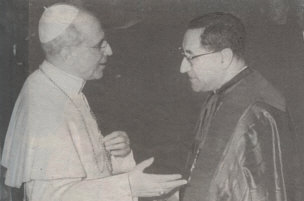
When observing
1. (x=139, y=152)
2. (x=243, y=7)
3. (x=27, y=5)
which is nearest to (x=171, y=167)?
(x=139, y=152)

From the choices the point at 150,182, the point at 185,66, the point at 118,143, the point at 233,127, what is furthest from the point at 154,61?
the point at 150,182

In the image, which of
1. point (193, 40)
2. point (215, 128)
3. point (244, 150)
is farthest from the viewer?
point (193, 40)

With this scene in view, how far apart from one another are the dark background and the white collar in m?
0.07

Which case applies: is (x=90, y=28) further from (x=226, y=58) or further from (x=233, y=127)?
(x=233, y=127)

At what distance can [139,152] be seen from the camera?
4.57 m

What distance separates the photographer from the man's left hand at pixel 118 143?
15.1 feet

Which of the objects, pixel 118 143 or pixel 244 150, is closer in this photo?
pixel 244 150

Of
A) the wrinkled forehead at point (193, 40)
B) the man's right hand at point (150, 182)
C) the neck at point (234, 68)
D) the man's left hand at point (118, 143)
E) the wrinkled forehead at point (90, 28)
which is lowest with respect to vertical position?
the man's right hand at point (150, 182)

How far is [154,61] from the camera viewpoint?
4664 mm

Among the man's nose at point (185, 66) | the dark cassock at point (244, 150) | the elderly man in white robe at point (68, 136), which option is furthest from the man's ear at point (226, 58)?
the elderly man in white robe at point (68, 136)

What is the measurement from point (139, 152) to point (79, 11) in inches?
47.5

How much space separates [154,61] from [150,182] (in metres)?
0.94

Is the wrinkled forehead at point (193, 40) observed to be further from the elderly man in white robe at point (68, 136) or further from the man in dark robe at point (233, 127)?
the elderly man in white robe at point (68, 136)

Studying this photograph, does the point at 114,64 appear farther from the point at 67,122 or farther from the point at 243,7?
the point at 243,7
